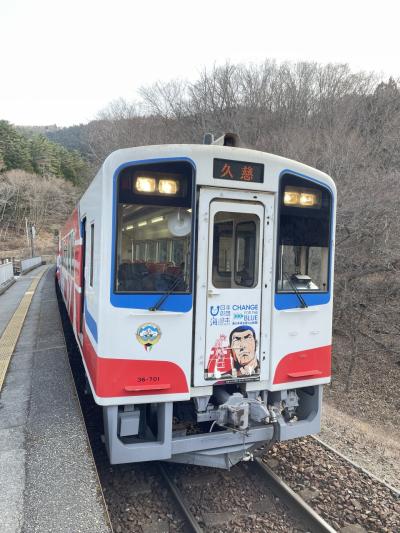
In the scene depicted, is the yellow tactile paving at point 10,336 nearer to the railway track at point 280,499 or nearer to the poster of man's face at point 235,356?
the railway track at point 280,499

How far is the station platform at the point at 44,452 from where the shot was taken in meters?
3.30

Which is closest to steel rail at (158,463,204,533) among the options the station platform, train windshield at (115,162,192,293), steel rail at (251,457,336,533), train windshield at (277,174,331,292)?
the station platform

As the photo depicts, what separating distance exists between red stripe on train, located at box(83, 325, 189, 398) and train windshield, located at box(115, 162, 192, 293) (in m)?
0.65

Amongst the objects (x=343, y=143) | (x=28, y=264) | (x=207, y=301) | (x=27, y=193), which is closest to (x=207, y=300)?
(x=207, y=301)

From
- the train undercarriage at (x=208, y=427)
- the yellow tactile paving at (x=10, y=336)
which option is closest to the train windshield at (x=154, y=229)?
the train undercarriage at (x=208, y=427)

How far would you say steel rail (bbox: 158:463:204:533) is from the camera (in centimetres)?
366

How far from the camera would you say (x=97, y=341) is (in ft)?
12.7

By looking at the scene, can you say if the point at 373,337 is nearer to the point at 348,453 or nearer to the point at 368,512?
the point at 348,453

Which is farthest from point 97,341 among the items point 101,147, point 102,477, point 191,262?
point 101,147

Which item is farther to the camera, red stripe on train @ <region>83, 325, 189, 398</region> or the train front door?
the train front door

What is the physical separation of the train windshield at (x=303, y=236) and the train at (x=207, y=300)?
0.05 feet

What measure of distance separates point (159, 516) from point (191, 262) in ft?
7.59

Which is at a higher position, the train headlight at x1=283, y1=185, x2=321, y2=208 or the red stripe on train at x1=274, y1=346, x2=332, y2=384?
the train headlight at x1=283, y1=185, x2=321, y2=208

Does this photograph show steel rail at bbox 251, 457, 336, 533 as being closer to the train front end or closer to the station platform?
the train front end
